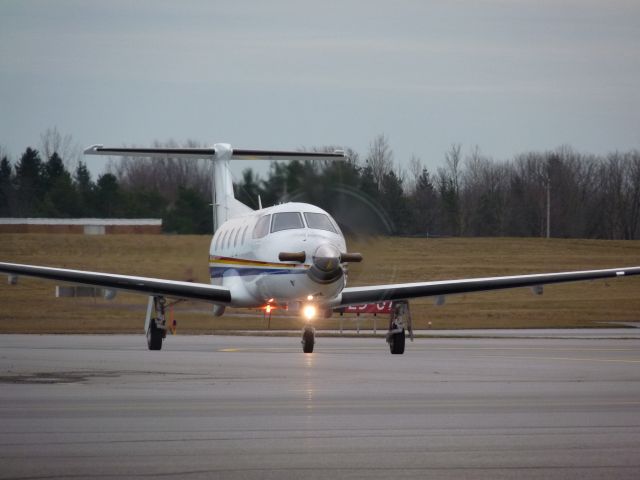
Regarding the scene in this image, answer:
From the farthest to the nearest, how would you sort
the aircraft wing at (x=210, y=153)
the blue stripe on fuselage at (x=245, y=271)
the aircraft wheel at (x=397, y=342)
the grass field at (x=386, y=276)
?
the grass field at (x=386, y=276), the aircraft wing at (x=210, y=153), the aircraft wheel at (x=397, y=342), the blue stripe on fuselage at (x=245, y=271)

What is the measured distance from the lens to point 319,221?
2552 cm

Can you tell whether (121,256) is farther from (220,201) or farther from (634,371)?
(634,371)

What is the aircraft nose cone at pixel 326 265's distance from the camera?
939 inches

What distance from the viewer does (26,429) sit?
38.6 ft

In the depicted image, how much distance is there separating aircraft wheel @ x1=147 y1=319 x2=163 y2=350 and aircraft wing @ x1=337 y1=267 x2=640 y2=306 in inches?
165

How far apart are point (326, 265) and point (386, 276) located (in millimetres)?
43800

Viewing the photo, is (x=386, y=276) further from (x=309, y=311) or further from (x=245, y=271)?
(x=309, y=311)

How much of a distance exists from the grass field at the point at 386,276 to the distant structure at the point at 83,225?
14.9 feet

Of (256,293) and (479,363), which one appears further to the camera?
(256,293)

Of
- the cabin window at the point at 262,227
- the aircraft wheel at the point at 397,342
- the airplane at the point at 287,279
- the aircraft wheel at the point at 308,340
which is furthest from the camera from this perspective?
the cabin window at the point at 262,227

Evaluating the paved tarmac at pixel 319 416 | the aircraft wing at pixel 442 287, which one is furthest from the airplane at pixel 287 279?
the paved tarmac at pixel 319 416

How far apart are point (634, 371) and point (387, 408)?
289 inches

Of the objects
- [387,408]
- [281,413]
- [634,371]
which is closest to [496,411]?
[387,408]

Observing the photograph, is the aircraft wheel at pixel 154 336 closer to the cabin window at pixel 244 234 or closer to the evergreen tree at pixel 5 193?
the cabin window at pixel 244 234
